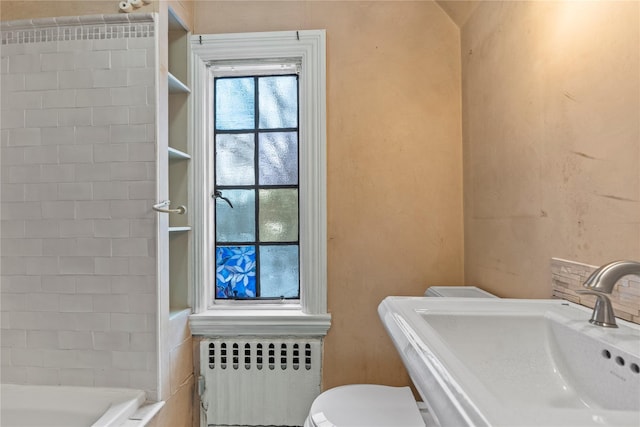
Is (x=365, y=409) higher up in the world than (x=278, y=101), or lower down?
lower down

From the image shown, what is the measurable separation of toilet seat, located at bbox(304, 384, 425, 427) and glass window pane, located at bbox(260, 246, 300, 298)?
0.54m

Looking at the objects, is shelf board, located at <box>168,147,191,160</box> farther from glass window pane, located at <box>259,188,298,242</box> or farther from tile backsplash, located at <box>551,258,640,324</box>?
tile backsplash, located at <box>551,258,640,324</box>

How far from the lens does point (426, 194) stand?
1.43m

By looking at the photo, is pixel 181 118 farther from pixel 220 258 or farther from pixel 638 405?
pixel 638 405

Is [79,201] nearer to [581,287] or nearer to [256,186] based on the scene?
[256,186]

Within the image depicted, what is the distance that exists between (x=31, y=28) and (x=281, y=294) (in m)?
1.54

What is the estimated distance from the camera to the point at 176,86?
140 centimetres

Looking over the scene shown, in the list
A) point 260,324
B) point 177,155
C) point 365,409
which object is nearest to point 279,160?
point 177,155

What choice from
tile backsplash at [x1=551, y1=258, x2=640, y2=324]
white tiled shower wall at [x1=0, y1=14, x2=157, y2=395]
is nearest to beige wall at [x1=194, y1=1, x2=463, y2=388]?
tile backsplash at [x1=551, y1=258, x2=640, y2=324]

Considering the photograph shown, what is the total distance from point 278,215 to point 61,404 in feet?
3.68

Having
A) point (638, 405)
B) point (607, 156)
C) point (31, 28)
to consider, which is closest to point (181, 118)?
point (31, 28)

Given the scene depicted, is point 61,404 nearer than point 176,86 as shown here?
Yes

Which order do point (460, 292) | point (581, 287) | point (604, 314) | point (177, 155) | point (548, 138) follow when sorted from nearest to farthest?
point (604, 314)
point (581, 287)
point (548, 138)
point (460, 292)
point (177, 155)

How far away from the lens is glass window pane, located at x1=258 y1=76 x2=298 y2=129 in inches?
61.0
